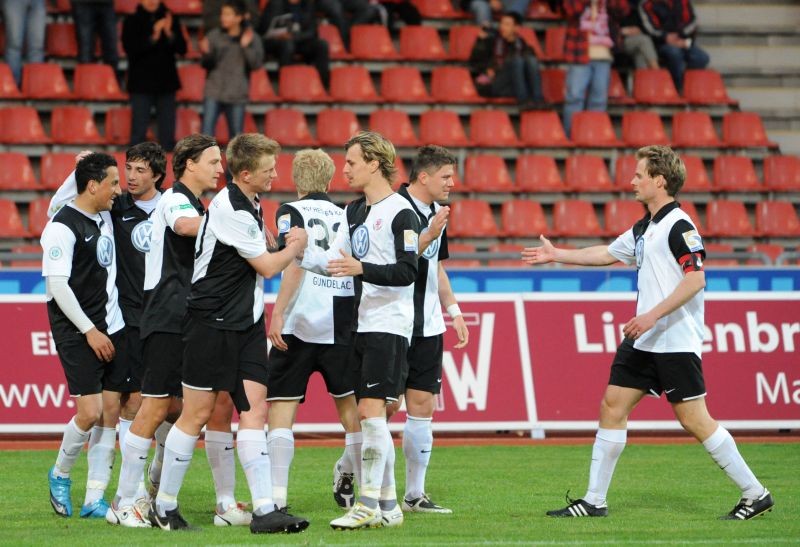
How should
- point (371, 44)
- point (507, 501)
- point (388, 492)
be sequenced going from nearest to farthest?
point (388, 492) < point (507, 501) < point (371, 44)

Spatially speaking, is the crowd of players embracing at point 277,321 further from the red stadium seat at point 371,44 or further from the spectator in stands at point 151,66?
the red stadium seat at point 371,44

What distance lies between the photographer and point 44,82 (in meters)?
17.4

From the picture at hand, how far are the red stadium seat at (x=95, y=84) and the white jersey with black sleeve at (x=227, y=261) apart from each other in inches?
427

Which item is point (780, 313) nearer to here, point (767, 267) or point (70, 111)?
point (767, 267)

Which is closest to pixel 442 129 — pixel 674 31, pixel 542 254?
pixel 674 31

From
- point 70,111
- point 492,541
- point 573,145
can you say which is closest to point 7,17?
point 70,111

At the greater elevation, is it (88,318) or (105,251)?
(105,251)

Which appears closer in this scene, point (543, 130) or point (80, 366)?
point (80, 366)

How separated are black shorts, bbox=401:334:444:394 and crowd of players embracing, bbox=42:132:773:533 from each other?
12 millimetres

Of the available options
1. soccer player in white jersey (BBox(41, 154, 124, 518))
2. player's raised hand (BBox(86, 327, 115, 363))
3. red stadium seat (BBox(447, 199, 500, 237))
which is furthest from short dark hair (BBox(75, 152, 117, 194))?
red stadium seat (BBox(447, 199, 500, 237))

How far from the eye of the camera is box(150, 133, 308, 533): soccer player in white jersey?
717cm

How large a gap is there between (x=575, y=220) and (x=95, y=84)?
674cm

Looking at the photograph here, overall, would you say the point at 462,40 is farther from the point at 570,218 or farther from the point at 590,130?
the point at 570,218

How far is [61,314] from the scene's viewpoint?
26.2 feet
